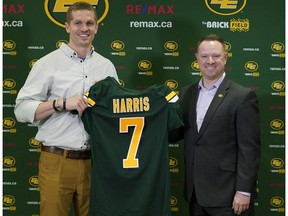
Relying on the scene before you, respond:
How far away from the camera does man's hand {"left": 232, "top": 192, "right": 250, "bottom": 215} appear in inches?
77.9

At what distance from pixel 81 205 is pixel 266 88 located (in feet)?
6.02

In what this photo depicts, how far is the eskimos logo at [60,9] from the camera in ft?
10.2

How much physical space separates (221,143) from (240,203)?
34 centimetres

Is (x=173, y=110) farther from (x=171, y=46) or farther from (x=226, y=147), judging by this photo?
(x=171, y=46)

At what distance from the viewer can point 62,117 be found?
2.12 metres

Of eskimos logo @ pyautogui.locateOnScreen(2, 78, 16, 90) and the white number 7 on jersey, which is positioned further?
eskimos logo @ pyautogui.locateOnScreen(2, 78, 16, 90)

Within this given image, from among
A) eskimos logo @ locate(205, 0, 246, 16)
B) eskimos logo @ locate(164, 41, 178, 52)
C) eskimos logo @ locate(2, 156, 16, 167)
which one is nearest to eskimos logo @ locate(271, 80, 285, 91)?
eskimos logo @ locate(205, 0, 246, 16)

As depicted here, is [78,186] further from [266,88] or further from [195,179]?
[266,88]

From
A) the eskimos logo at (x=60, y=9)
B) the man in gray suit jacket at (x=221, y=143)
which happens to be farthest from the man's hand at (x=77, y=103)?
the eskimos logo at (x=60, y=9)

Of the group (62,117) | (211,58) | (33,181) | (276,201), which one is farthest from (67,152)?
(276,201)

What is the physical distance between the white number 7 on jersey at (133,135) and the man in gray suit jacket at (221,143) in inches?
11.5

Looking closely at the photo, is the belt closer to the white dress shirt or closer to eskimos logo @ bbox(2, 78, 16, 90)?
the white dress shirt

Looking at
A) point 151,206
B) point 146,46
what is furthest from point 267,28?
point 151,206

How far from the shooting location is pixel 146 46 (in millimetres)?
3123
